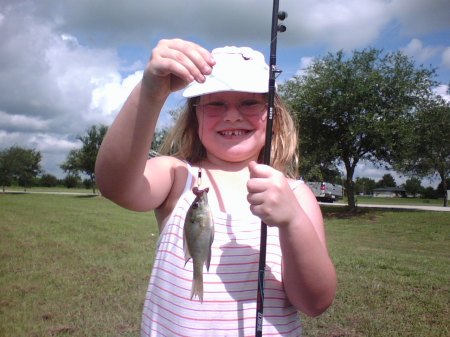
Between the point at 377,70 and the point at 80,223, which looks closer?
the point at 80,223

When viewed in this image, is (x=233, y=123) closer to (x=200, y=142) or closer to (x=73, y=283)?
(x=200, y=142)

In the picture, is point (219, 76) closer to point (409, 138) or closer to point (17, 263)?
point (17, 263)

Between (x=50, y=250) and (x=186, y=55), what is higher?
(x=186, y=55)

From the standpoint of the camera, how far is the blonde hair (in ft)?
8.09

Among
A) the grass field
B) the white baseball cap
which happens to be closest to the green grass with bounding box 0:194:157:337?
the grass field

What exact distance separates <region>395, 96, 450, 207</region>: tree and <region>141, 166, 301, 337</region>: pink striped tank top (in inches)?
974

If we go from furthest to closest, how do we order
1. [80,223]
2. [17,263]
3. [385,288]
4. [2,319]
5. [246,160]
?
[80,223], [17,263], [385,288], [2,319], [246,160]

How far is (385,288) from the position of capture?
21.3 ft

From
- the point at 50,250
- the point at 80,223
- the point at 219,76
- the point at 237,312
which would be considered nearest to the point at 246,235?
the point at 237,312

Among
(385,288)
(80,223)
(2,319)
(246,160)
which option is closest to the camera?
(246,160)

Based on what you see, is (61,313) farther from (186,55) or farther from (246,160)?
(186,55)

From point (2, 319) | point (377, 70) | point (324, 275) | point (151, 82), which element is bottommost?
point (2, 319)

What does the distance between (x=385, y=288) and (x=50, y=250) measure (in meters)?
7.58

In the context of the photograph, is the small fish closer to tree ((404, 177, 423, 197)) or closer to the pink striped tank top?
the pink striped tank top
